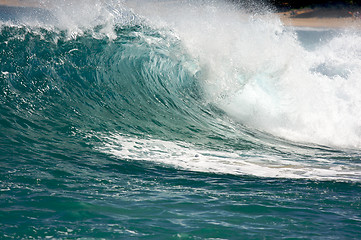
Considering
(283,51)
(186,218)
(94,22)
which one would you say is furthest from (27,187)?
(283,51)

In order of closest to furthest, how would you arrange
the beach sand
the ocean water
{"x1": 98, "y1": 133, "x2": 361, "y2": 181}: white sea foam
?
the ocean water < {"x1": 98, "y1": 133, "x2": 361, "y2": 181}: white sea foam < the beach sand

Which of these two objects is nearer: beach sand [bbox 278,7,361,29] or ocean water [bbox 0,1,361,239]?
ocean water [bbox 0,1,361,239]

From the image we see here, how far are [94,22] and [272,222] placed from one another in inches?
313

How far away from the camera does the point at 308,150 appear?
25.2 feet

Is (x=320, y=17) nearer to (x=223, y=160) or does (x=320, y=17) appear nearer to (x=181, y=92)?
A: (x=181, y=92)

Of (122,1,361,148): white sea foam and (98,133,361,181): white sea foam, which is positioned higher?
(122,1,361,148): white sea foam

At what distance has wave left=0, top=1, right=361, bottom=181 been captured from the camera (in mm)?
6266

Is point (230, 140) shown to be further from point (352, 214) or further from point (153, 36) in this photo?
point (153, 36)

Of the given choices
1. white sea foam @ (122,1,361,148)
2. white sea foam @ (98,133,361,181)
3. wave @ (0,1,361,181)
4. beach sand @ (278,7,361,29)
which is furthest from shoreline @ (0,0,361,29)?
white sea foam @ (98,133,361,181)

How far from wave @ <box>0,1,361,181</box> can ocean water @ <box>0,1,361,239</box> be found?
0.04 metres

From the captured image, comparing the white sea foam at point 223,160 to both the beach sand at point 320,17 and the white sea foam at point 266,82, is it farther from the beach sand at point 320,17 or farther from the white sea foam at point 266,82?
the beach sand at point 320,17

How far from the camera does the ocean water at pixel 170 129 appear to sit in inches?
142

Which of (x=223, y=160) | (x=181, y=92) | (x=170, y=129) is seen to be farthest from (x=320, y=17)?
(x=223, y=160)

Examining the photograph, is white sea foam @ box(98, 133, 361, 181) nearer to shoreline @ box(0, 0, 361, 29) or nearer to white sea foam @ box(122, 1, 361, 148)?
white sea foam @ box(122, 1, 361, 148)
